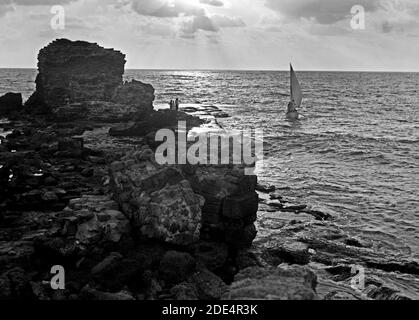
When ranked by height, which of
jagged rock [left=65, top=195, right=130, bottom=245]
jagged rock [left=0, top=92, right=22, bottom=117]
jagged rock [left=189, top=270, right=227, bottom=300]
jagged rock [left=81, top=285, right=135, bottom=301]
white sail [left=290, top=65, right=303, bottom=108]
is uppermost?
white sail [left=290, top=65, right=303, bottom=108]

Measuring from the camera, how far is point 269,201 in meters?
28.6

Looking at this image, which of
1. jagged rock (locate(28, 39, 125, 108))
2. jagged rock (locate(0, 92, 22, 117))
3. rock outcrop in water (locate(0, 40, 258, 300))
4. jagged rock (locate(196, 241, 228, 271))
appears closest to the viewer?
rock outcrop in water (locate(0, 40, 258, 300))

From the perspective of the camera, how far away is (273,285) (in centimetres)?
959

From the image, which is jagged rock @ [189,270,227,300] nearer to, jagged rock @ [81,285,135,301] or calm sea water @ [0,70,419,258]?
jagged rock @ [81,285,135,301]

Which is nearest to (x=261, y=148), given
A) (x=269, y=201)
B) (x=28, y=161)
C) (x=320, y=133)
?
(x=320, y=133)

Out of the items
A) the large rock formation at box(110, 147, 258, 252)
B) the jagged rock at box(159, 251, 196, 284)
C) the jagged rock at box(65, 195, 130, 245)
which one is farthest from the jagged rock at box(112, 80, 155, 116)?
the jagged rock at box(159, 251, 196, 284)

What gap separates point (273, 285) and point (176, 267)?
674 cm

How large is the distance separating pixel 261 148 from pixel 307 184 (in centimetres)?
1711

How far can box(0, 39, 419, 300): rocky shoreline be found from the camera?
14.3 meters

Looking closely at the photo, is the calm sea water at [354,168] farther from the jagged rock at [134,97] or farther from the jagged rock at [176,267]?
the jagged rock at [134,97]

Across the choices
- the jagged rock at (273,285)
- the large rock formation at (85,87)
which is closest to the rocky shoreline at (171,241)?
the jagged rock at (273,285)

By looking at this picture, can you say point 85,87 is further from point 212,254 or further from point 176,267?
point 176,267
